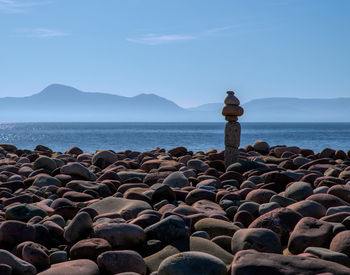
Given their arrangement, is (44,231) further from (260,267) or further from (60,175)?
(60,175)

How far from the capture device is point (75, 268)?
430cm

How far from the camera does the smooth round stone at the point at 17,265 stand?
4.30m

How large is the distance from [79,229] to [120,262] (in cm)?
101

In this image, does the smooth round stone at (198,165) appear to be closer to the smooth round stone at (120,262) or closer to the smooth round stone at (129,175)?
the smooth round stone at (129,175)

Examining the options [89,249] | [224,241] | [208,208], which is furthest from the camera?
[208,208]

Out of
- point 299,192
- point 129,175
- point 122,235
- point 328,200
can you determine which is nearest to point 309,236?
point 328,200

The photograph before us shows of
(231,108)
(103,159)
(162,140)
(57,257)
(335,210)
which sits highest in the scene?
(231,108)

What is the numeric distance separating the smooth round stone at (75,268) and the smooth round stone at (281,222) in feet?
6.82

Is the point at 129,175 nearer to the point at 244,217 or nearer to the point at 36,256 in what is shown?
the point at 244,217

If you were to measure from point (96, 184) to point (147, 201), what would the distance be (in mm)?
1804

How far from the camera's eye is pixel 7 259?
4.36 m

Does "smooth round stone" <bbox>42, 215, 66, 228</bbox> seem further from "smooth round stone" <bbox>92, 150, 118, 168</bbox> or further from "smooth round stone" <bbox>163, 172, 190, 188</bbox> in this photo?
"smooth round stone" <bbox>92, 150, 118, 168</bbox>

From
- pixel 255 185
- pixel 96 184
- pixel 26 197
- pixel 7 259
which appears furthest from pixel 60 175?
pixel 7 259

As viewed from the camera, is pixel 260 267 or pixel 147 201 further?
pixel 147 201
